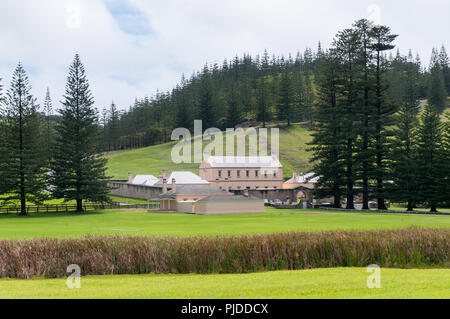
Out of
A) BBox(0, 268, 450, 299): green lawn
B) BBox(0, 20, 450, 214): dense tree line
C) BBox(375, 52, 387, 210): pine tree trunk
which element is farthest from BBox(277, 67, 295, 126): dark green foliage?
BBox(0, 268, 450, 299): green lawn

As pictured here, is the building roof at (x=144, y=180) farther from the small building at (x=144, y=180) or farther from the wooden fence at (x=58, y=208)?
the wooden fence at (x=58, y=208)

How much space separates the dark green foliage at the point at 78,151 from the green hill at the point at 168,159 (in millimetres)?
32912

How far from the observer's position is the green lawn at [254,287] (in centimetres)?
1140

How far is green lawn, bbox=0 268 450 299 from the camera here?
11.4m

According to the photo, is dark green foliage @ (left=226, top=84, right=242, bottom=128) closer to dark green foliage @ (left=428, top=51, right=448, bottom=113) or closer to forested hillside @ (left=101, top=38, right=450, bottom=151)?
forested hillside @ (left=101, top=38, right=450, bottom=151)

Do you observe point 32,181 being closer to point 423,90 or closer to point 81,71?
point 81,71

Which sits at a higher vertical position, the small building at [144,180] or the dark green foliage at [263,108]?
the dark green foliage at [263,108]

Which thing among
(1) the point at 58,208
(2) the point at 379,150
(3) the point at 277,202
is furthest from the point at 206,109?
(2) the point at 379,150

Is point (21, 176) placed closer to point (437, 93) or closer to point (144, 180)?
point (144, 180)

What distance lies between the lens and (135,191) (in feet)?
272

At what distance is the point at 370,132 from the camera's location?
5609 centimetres

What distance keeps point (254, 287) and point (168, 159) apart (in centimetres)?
10481

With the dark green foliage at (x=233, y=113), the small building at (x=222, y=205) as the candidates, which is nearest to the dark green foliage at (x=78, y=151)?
the small building at (x=222, y=205)
